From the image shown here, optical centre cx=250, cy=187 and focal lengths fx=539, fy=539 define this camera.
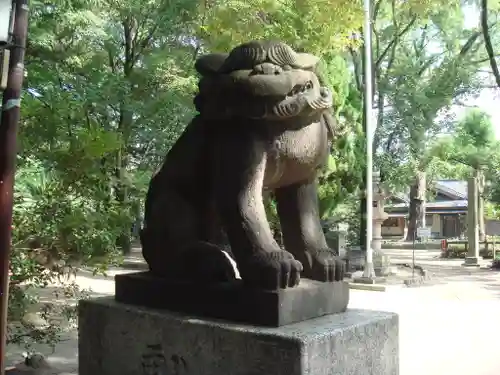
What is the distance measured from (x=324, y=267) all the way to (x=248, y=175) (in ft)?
1.92

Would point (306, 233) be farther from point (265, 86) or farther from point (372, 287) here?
point (372, 287)

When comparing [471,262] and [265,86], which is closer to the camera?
[265,86]

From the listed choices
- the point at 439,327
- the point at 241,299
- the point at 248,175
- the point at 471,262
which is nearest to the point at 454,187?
the point at 471,262

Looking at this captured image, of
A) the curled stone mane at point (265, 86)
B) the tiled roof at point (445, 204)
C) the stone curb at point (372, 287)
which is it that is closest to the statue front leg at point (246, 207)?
the curled stone mane at point (265, 86)

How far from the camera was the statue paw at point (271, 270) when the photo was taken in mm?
2283

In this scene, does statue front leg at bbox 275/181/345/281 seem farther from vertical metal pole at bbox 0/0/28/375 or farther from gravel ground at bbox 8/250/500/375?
gravel ground at bbox 8/250/500/375

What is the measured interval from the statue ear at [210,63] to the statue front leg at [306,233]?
2.30ft

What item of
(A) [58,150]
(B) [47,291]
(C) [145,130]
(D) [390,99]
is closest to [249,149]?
(A) [58,150]

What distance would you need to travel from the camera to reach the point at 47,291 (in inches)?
356

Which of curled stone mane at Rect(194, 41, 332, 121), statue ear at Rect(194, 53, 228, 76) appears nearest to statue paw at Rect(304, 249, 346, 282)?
curled stone mane at Rect(194, 41, 332, 121)

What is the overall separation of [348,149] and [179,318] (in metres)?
11.2

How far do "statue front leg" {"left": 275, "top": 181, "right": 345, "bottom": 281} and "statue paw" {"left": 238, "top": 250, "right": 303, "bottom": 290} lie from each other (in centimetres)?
29

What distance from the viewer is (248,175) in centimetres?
249

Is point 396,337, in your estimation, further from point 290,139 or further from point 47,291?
point 47,291
